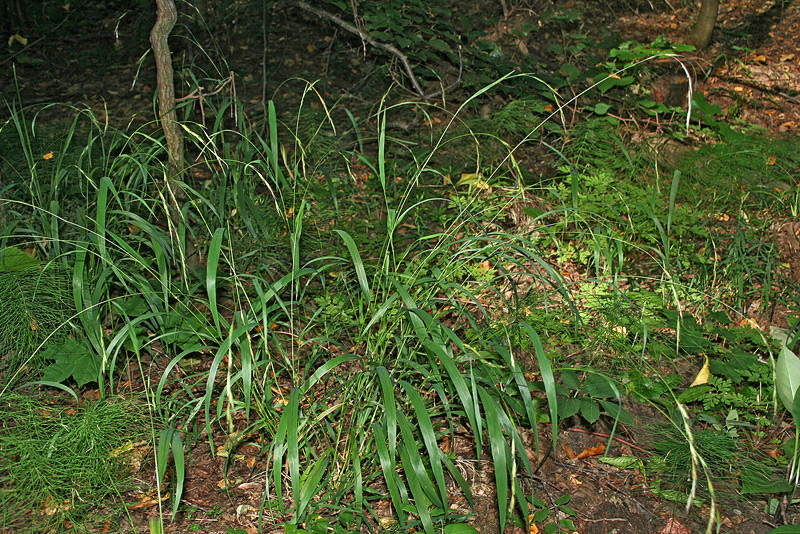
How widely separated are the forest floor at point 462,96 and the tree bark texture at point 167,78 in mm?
234

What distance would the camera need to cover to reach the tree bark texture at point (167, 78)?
241 centimetres

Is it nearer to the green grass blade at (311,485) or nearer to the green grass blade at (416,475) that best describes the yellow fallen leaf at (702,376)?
the green grass blade at (416,475)

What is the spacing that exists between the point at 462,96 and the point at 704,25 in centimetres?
183

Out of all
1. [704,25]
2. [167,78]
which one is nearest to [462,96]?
[704,25]

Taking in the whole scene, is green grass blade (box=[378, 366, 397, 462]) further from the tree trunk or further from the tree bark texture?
the tree trunk

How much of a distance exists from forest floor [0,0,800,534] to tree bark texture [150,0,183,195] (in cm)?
23

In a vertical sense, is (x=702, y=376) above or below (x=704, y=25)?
below

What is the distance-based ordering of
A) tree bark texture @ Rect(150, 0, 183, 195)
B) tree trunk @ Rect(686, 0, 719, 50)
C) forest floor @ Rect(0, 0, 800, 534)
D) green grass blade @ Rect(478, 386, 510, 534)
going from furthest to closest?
tree trunk @ Rect(686, 0, 719, 50) → tree bark texture @ Rect(150, 0, 183, 195) → forest floor @ Rect(0, 0, 800, 534) → green grass blade @ Rect(478, 386, 510, 534)

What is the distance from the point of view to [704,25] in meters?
4.42

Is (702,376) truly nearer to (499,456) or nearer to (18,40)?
(499,456)

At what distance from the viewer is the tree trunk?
4371 millimetres

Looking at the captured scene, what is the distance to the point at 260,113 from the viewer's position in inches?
159

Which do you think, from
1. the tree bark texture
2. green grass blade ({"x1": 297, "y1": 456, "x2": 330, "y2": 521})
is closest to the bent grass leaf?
green grass blade ({"x1": 297, "y1": 456, "x2": 330, "y2": 521})

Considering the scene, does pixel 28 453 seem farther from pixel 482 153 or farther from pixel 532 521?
pixel 482 153
